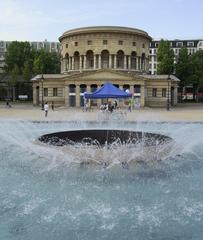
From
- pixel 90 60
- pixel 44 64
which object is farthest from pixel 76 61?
pixel 44 64

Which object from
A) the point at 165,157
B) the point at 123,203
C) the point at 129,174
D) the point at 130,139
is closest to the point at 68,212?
the point at 123,203

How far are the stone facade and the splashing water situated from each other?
54273 millimetres

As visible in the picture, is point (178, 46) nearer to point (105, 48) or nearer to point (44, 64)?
point (44, 64)

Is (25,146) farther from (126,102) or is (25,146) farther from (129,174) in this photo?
(126,102)

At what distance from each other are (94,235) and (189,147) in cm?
1287

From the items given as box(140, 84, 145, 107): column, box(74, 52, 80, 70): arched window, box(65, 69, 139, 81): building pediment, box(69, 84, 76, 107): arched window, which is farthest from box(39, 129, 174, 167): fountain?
box(74, 52, 80, 70): arched window

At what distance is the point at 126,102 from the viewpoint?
2815 inches

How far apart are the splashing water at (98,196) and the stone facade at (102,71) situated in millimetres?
54273

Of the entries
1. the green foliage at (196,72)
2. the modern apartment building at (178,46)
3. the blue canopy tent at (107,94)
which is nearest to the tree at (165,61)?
the green foliage at (196,72)

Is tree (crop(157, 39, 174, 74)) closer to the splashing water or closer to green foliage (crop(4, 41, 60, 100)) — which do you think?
green foliage (crop(4, 41, 60, 100))

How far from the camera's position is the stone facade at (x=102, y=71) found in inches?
2852

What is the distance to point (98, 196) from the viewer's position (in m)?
11.9

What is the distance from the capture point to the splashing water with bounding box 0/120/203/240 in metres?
9.39

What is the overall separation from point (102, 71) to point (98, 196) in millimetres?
61249
